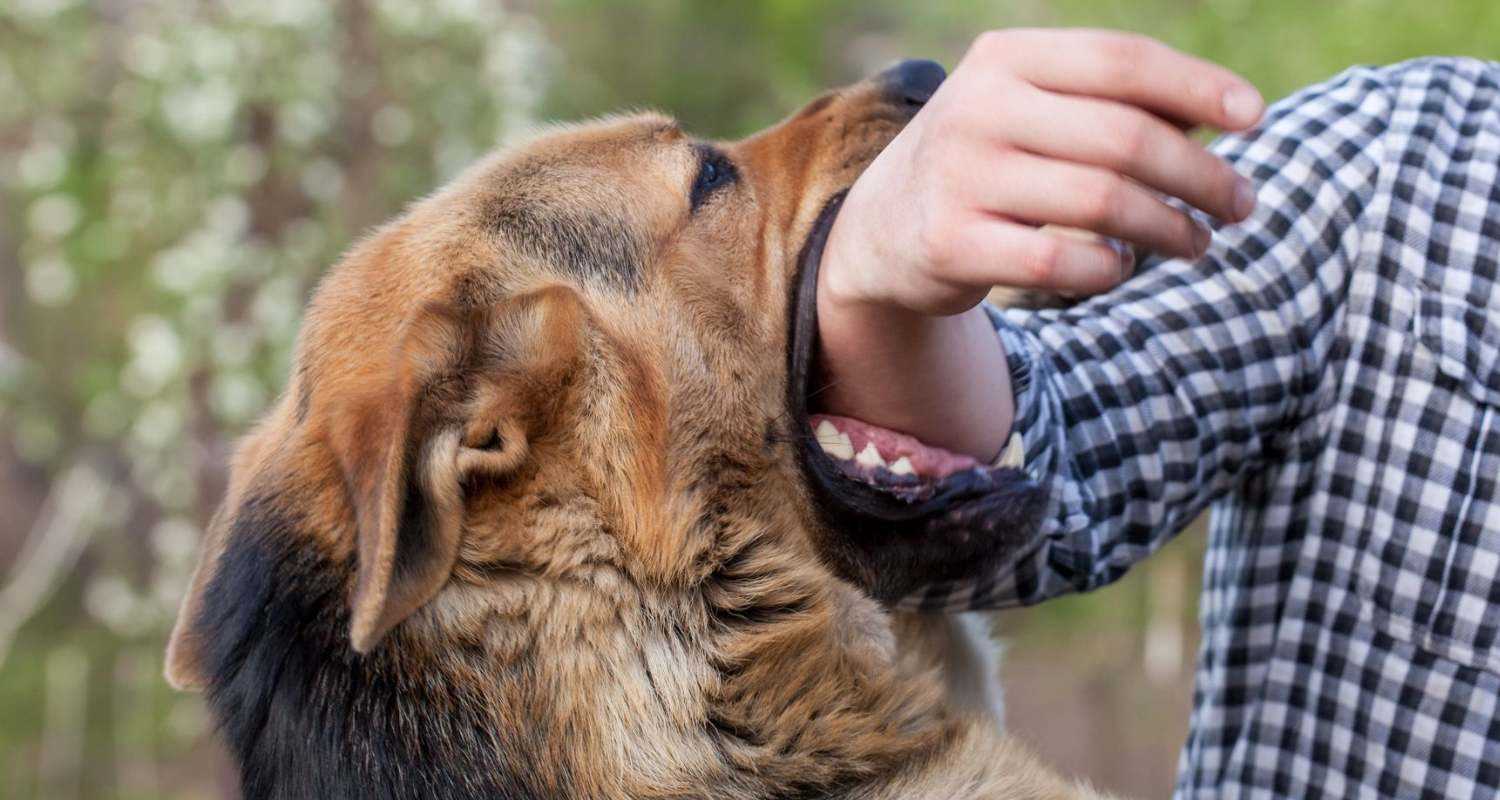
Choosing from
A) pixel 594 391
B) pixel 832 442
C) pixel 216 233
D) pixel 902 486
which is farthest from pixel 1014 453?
pixel 216 233

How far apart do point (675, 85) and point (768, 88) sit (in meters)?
0.66

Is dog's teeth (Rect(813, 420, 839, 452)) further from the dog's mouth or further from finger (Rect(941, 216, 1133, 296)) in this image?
finger (Rect(941, 216, 1133, 296))

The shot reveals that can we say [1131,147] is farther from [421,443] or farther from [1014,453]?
[421,443]

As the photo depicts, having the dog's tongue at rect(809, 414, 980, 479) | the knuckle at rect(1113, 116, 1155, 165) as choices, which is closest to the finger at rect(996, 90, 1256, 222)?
the knuckle at rect(1113, 116, 1155, 165)

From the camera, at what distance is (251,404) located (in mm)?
5801

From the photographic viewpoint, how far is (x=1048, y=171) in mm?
1509

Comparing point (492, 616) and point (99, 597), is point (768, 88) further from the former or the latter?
point (492, 616)

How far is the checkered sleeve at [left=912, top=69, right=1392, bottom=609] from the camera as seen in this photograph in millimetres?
2377

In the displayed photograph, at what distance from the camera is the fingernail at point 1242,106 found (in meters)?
1.38

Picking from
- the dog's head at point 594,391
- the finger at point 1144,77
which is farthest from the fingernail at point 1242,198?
the dog's head at point 594,391

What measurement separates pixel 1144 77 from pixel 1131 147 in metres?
0.08

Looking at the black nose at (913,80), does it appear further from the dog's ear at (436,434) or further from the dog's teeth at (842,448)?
the dog's ear at (436,434)

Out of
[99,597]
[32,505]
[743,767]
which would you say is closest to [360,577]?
[743,767]

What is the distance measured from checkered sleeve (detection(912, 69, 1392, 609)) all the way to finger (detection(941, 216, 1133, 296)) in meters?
0.76
